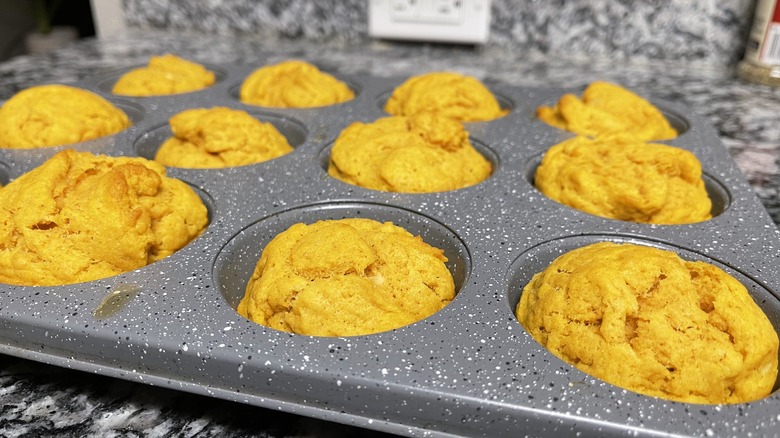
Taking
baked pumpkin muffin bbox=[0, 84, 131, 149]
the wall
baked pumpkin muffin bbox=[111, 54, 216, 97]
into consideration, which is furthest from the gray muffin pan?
the wall

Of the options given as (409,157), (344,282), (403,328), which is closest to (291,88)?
(409,157)

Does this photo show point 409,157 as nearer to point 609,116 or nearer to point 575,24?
point 609,116

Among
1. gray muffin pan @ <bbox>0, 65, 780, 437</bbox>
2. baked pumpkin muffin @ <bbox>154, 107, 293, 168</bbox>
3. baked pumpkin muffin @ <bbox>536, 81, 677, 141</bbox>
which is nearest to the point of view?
gray muffin pan @ <bbox>0, 65, 780, 437</bbox>

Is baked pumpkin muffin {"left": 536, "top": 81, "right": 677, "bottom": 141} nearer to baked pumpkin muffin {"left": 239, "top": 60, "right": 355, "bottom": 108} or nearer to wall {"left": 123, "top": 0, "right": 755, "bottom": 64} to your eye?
baked pumpkin muffin {"left": 239, "top": 60, "right": 355, "bottom": 108}

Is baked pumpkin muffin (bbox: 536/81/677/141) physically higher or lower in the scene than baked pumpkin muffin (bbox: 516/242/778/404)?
higher

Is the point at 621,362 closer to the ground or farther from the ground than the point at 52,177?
closer to the ground

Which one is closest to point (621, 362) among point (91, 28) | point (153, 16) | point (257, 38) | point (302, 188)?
point (302, 188)

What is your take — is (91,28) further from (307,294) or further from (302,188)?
(307,294)
